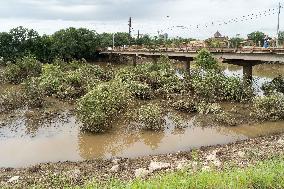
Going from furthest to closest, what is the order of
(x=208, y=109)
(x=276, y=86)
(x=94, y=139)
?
(x=276, y=86) → (x=208, y=109) → (x=94, y=139)

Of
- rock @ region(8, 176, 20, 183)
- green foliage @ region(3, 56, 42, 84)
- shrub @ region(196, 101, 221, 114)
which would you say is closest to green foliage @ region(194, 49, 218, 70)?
shrub @ region(196, 101, 221, 114)

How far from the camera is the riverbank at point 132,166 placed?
14.6 m

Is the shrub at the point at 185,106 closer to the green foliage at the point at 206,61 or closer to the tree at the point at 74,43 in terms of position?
the green foliage at the point at 206,61

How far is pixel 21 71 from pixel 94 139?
91.5 feet

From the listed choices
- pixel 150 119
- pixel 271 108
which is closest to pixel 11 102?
pixel 150 119

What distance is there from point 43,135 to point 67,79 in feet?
47.3

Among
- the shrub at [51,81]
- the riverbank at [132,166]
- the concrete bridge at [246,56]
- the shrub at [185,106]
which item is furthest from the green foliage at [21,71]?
the riverbank at [132,166]

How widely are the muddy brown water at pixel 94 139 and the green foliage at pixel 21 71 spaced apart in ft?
65.6

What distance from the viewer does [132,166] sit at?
54.9 ft

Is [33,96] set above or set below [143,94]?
above

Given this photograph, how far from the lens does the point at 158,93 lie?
34.7 metres

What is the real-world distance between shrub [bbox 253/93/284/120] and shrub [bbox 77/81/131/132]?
854 centimetres

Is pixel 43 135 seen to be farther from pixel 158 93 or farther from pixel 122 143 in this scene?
pixel 158 93

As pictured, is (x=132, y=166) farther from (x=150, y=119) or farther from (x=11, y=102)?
(x=11, y=102)
